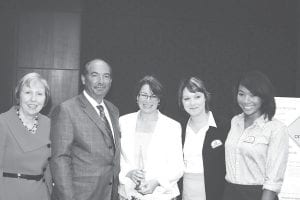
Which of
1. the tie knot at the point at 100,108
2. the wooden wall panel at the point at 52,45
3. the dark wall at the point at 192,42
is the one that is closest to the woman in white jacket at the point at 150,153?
the tie knot at the point at 100,108

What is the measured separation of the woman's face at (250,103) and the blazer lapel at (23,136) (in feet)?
5.12

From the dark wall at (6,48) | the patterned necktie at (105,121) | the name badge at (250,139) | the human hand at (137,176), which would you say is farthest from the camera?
the dark wall at (6,48)

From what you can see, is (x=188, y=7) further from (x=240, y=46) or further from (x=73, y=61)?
(x=73, y=61)

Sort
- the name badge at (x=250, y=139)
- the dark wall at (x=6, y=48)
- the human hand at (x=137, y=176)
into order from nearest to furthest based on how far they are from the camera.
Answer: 1. the name badge at (x=250, y=139)
2. the human hand at (x=137, y=176)
3. the dark wall at (x=6, y=48)

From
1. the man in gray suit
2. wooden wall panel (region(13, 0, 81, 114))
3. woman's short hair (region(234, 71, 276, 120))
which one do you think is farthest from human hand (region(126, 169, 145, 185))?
wooden wall panel (region(13, 0, 81, 114))

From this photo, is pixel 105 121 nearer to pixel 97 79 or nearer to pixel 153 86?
pixel 97 79

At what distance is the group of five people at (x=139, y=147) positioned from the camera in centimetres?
281

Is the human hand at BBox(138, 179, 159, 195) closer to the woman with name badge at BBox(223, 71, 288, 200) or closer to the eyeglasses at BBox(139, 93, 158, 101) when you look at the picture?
the woman with name badge at BBox(223, 71, 288, 200)

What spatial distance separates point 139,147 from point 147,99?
0.41m

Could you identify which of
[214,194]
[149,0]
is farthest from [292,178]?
[149,0]

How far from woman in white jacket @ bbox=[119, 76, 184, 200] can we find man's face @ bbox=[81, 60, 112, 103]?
296mm

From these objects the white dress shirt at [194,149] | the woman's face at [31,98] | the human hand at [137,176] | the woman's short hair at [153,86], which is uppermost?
the woman's short hair at [153,86]

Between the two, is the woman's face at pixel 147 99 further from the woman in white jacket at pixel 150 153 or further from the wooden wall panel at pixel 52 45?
the wooden wall panel at pixel 52 45

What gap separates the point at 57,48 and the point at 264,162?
344cm
